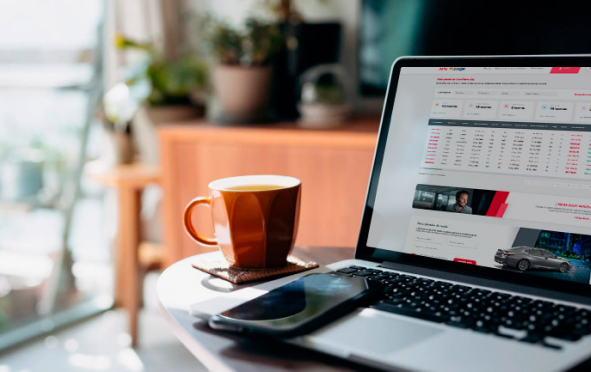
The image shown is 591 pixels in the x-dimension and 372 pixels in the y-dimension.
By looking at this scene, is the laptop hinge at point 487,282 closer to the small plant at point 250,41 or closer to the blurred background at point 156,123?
the blurred background at point 156,123

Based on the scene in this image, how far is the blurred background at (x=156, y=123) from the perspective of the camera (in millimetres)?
1986

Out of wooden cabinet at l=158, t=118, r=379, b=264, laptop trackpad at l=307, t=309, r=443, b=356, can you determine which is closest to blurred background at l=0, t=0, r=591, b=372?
wooden cabinet at l=158, t=118, r=379, b=264

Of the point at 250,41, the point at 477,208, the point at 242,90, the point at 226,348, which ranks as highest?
the point at 250,41

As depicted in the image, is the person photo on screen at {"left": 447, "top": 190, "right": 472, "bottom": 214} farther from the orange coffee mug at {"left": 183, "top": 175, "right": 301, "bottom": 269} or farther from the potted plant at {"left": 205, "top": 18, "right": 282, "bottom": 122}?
the potted plant at {"left": 205, "top": 18, "right": 282, "bottom": 122}

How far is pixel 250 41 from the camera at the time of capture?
2.26 metres

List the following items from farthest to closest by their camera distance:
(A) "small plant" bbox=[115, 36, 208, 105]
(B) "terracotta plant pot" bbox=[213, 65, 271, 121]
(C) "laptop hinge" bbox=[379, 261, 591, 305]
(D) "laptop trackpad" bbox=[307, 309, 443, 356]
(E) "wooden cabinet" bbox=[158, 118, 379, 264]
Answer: (A) "small plant" bbox=[115, 36, 208, 105] → (B) "terracotta plant pot" bbox=[213, 65, 271, 121] → (E) "wooden cabinet" bbox=[158, 118, 379, 264] → (C) "laptop hinge" bbox=[379, 261, 591, 305] → (D) "laptop trackpad" bbox=[307, 309, 443, 356]

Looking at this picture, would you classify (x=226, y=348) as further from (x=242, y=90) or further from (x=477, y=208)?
(x=242, y=90)

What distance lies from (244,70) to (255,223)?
1518 millimetres

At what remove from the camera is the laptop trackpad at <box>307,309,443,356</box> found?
50 centimetres

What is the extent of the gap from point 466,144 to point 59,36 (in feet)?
7.18

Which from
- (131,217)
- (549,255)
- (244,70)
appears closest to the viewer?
(549,255)

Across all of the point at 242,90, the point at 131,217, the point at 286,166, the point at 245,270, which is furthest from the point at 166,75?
the point at 245,270

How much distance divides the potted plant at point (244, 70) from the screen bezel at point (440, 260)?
1.42m

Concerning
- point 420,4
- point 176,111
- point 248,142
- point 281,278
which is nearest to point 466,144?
point 281,278
